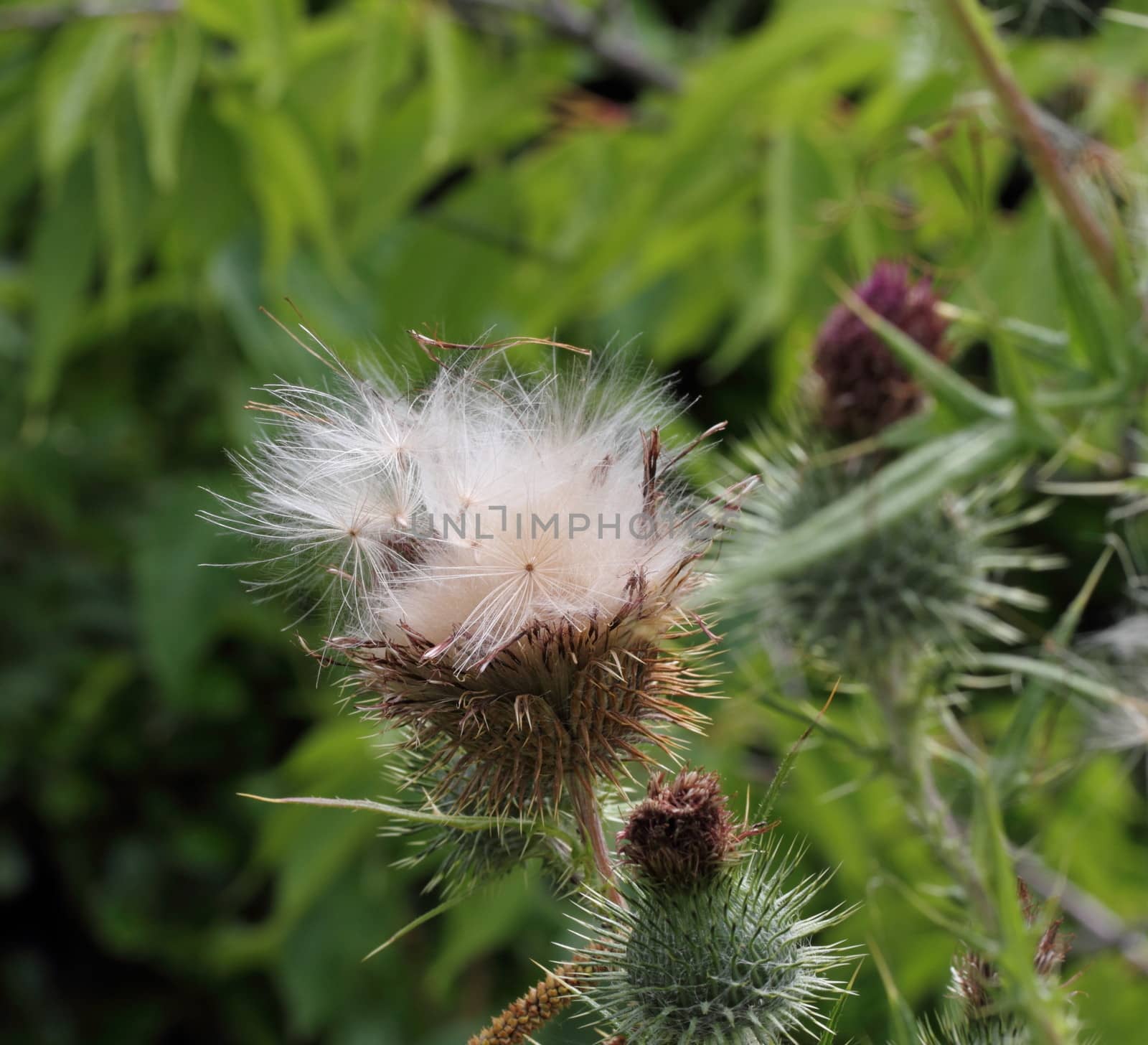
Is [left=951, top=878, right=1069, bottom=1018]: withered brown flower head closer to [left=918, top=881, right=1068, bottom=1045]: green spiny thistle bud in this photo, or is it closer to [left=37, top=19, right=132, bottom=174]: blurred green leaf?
[left=918, top=881, right=1068, bottom=1045]: green spiny thistle bud

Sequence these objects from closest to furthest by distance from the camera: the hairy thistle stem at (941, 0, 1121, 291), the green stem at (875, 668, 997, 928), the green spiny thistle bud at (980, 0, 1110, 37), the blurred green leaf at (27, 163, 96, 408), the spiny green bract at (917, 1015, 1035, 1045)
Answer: the spiny green bract at (917, 1015, 1035, 1045) < the green stem at (875, 668, 997, 928) < the hairy thistle stem at (941, 0, 1121, 291) < the green spiny thistle bud at (980, 0, 1110, 37) < the blurred green leaf at (27, 163, 96, 408)

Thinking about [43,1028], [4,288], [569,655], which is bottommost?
[43,1028]

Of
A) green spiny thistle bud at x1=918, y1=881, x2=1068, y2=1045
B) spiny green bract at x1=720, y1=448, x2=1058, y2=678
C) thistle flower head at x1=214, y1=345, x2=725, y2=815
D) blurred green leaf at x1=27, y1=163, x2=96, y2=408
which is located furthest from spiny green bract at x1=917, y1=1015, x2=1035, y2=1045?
blurred green leaf at x1=27, y1=163, x2=96, y2=408

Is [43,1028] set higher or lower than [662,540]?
lower

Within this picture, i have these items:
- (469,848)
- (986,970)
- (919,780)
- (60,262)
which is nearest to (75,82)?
(60,262)

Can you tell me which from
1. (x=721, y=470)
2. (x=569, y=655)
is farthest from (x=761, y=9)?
(x=569, y=655)

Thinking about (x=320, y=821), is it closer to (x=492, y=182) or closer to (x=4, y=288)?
(x=492, y=182)

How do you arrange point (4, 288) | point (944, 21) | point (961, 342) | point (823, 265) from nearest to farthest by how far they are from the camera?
point (944, 21), point (961, 342), point (823, 265), point (4, 288)

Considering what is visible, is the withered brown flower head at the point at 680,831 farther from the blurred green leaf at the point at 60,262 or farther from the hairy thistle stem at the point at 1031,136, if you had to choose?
the blurred green leaf at the point at 60,262
